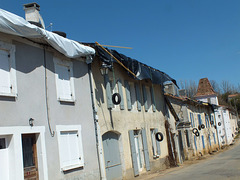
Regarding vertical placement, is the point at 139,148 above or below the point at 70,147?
below

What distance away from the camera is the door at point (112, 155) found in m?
13.2

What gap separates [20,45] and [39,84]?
1396 millimetres

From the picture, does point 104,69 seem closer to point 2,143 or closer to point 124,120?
point 124,120

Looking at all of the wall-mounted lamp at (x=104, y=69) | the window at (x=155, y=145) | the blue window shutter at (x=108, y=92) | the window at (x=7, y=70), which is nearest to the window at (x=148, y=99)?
the window at (x=155, y=145)

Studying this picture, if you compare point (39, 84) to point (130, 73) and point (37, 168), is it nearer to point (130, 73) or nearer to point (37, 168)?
point (37, 168)

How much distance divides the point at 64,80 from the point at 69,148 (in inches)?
100

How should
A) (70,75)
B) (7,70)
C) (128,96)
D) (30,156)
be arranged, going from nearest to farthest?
(7,70), (30,156), (70,75), (128,96)

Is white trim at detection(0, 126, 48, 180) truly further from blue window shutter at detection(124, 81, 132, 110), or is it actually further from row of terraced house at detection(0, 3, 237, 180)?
blue window shutter at detection(124, 81, 132, 110)

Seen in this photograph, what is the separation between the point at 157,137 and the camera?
58.5ft

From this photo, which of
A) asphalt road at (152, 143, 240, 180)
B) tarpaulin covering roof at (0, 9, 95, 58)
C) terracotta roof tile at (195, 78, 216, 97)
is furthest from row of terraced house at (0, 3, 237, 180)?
terracotta roof tile at (195, 78, 216, 97)

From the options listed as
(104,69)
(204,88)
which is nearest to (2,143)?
(104,69)

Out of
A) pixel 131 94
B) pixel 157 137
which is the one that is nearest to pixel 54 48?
pixel 131 94

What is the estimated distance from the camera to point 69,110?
1104 centimetres

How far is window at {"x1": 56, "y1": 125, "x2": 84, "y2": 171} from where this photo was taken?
1030cm
